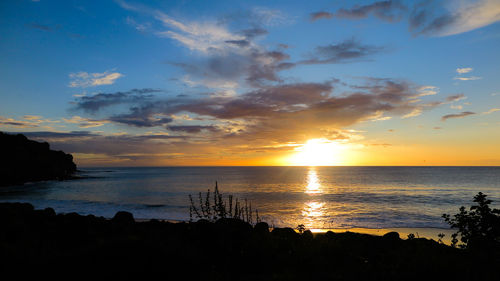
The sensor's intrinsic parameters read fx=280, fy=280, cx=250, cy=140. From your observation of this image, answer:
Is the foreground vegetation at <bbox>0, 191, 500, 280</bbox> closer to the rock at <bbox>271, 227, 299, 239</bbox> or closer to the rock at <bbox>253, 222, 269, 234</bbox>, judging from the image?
the rock at <bbox>253, 222, 269, 234</bbox>

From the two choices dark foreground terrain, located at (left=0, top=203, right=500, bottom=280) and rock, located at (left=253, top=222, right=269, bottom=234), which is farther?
rock, located at (left=253, top=222, right=269, bottom=234)

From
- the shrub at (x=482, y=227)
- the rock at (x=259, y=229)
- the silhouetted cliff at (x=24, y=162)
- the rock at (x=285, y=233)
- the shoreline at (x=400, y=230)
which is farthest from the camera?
the silhouetted cliff at (x=24, y=162)

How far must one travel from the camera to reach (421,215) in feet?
87.9

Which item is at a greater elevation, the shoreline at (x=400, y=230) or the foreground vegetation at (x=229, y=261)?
the foreground vegetation at (x=229, y=261)

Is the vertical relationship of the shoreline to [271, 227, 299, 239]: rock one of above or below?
below

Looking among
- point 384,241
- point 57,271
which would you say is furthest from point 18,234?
point 384,241

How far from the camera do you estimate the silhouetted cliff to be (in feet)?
238

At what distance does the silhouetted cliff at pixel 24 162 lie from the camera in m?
72.4

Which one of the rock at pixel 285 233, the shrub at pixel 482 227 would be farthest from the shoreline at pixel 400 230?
the shrub at pixel 482 227

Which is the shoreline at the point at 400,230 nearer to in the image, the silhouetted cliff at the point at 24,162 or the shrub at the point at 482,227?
the shrub at the point at 482,227

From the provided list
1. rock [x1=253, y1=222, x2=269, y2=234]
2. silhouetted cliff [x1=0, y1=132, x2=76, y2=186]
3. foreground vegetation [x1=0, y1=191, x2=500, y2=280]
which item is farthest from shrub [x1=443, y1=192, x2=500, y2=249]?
silhouetted cliff [x1=0, y1=132, x2=76, y2=186]

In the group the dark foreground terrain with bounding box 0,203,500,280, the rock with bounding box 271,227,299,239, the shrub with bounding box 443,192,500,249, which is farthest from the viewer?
the rock with bounding box 271,227,299,239

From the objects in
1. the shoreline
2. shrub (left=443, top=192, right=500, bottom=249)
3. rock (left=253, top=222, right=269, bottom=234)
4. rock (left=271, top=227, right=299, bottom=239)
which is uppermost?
shrub (left=443, top=192, right=500, bottom=249)

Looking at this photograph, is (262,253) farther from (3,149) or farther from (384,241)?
(3,149)
